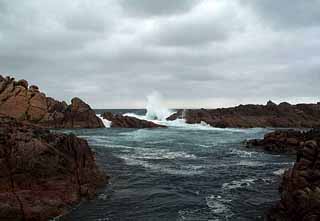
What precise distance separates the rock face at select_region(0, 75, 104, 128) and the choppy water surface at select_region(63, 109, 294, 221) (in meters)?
33.6

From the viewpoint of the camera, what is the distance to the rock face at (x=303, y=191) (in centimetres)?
1363

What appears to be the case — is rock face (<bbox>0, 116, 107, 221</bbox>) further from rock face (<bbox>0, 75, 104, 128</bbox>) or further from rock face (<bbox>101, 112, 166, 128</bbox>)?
rock face (<bbox>101, 112, 166, 128</bbox>)

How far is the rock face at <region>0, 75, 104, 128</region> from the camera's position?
6494 centimetres

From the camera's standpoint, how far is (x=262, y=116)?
291 ft

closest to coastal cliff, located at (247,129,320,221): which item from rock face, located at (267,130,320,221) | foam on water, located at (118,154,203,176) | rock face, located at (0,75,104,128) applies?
rock face, located at (267,130,320,221)

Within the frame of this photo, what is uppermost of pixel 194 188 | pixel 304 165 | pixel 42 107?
pixel 42 107

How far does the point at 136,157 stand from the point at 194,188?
11.9 meters

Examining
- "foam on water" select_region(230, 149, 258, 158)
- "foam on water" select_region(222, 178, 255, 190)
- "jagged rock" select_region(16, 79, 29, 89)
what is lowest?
"foam on water" select_region(222, 178, 255, 190)

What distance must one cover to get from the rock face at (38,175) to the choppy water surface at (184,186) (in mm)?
1014

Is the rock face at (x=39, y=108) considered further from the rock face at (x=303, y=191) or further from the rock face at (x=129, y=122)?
the rock face at (x=303, y=191)

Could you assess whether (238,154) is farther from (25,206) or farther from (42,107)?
(42,107)

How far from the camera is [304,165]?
1675cm

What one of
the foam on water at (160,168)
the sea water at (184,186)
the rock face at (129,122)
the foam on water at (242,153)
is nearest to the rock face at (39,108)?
the rock face at (129,122)

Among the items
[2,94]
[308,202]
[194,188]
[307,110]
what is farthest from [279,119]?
[308,202]
